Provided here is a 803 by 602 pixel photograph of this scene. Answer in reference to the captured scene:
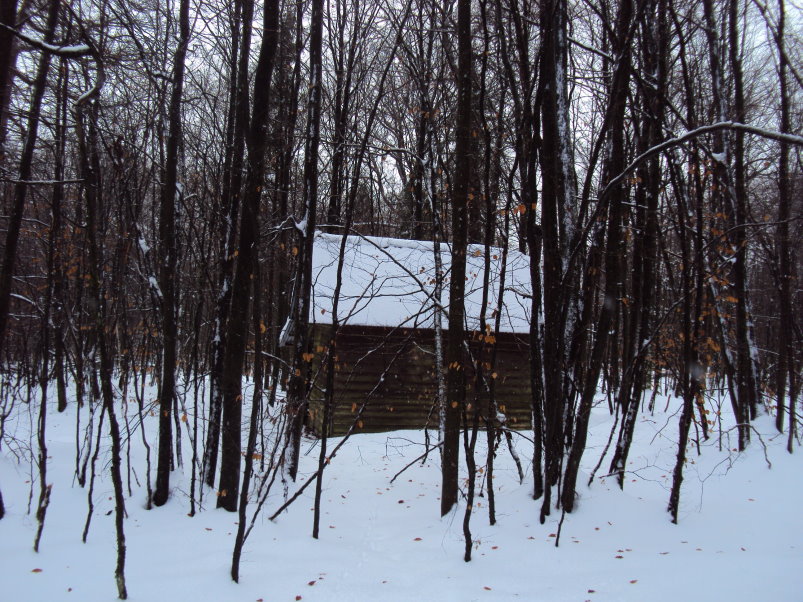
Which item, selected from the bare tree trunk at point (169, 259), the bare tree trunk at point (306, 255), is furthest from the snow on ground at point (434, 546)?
the bare tree trunk at point (306, 255)

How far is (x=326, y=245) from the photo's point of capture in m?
12.1

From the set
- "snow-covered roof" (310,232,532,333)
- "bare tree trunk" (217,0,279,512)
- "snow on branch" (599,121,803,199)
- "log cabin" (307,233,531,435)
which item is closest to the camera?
"snow on branch" (599,121,803,199)

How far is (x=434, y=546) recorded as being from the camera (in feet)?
18.7

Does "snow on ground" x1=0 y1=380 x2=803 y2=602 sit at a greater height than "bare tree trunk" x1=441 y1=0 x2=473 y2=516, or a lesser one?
lesser

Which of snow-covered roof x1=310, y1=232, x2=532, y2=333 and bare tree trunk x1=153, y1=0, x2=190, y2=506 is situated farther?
snow-covered roof x1=310, y1=232, x2=532, y2=333

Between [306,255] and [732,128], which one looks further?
[306,255]

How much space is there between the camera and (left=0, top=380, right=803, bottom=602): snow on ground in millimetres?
4609

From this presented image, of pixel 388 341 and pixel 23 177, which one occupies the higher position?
pixel 23 177

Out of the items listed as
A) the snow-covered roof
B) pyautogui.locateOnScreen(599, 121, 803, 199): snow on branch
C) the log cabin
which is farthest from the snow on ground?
the snow-covered roof

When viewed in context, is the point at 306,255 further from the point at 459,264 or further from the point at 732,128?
the point at 732,128

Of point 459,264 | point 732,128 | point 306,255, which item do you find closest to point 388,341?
point 306,255

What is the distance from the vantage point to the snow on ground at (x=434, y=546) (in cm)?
461

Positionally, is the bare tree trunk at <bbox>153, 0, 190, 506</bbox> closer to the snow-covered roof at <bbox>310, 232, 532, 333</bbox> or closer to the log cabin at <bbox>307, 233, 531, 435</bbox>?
the snow-covered roof at <bbox>310, 232, 532, 333</bbox>

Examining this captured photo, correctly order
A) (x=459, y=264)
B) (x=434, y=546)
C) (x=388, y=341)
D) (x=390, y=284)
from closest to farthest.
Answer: (x=434, y=546)
(x=459, y=264)
(x=388, y=341)
(x=390, y=284)
